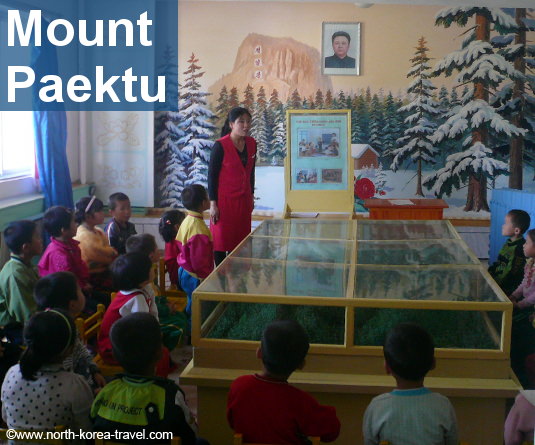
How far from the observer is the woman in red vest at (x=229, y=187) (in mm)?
5074

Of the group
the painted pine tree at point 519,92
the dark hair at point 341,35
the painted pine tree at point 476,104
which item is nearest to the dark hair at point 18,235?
the dark hair at point 341,35

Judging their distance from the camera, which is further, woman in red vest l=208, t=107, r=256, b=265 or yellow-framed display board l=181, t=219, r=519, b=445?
woman in red vest l=208, t=107, r=256, b=265

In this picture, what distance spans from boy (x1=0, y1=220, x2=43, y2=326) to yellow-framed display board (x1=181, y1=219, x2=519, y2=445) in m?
1.18

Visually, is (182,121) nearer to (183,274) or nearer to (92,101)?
(92,101)

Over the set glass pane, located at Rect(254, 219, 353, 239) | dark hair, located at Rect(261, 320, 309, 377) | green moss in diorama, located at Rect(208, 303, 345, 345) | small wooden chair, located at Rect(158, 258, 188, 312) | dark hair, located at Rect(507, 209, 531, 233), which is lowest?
small wooden chair, located at Rect(158, 258, 188, 312)

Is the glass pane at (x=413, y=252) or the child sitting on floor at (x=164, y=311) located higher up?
the glass pane at (x=413, y=252)

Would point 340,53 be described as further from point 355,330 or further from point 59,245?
point 355,330

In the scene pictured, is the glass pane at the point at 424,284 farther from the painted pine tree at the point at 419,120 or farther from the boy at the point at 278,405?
the painted pine tree at the point at 419,120

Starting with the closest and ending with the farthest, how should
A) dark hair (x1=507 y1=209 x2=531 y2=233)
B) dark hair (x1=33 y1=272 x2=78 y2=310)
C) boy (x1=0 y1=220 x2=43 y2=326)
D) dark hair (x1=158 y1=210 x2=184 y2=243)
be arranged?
dark hair (x1=33 y1=272 x2=78 y2=310), boy (x1=0 y1=220 x2=43 y2=326), dark hair (x1=507 y1=209 x2=531 y2=233), dark hair (x1=158 y1=210 x2=184 y2=243)

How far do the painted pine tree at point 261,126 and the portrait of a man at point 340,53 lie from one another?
837 millimetres

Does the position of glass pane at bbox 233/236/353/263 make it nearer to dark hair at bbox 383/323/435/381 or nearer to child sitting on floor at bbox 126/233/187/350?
child sitting on floor at bbox 126/233/187/350

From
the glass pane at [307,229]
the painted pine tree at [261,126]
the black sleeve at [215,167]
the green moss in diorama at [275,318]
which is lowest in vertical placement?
the green moss in diorama at [275,318]

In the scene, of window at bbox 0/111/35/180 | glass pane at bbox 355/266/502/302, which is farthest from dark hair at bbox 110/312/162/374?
window at bbox 0/111/35/180

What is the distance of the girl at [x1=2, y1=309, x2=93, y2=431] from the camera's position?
7.54 ft
